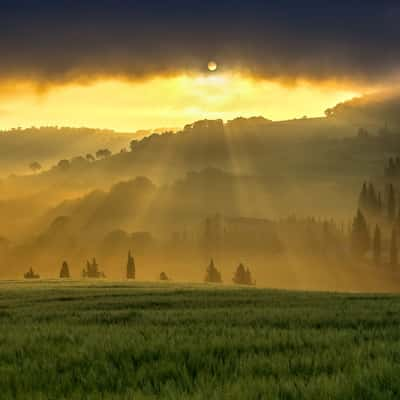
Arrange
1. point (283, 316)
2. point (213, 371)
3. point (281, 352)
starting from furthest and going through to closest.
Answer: point (283, 316) → point (281, 352) → point (213, 371)

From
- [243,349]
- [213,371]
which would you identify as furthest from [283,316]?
[213,371]

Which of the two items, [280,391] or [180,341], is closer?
[280,391]

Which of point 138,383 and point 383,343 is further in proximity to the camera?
point 383,343

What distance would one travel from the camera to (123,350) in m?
10.3

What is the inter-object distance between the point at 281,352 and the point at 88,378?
3.27 m

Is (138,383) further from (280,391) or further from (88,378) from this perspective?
(280,391)

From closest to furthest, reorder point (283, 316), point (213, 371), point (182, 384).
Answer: point (182, 384)
point (213, 371)
point (283, 316)

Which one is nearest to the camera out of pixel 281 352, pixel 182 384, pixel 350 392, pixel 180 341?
pixel 350 392

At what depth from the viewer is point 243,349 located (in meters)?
10.4

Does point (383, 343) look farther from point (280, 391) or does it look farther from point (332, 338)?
point (280, 391)

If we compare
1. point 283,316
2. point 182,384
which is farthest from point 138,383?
point 283,316

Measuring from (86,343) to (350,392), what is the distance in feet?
19.6

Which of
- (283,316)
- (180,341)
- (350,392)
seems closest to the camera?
(350,392)

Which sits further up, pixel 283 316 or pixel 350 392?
pixel 350 392
